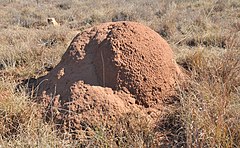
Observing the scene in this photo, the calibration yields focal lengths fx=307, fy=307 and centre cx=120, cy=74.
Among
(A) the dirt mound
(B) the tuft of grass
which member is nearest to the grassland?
(B) the tuft of grass

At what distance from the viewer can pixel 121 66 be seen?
2869mm

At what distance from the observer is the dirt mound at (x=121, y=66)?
9.34 feet

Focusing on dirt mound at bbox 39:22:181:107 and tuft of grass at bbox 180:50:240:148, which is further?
dirt mound at bbox 39:22:181:107

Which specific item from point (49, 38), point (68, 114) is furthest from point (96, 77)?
point (49, 38)

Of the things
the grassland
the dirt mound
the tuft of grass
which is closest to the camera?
the tuft of grass

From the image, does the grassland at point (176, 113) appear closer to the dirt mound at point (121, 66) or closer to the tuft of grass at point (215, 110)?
the tuft of grass at point (215, 110)

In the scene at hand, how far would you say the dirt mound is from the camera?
2846 millimetres

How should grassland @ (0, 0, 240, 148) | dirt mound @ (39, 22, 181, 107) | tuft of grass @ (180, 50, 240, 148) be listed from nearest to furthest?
tuft of grass @ (180, 50, 240, 148), grassland @ (0, 0, 240, 148), dirt mound @ (39, 22, 181, 107)

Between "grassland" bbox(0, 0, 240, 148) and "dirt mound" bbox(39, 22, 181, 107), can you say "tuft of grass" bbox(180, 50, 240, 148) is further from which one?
"dirt mound" bbox(39, 22, 181, 107)

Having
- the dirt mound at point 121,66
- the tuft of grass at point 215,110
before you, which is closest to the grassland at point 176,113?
the tuft of grass at point 215,110

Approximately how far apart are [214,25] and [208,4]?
4.26 meters

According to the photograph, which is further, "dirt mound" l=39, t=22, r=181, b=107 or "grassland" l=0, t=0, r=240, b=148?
"dirt mound" l=39, t=22, r=181, b=107

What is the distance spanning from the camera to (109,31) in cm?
324

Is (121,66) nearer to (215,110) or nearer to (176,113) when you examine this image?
(176,113)
